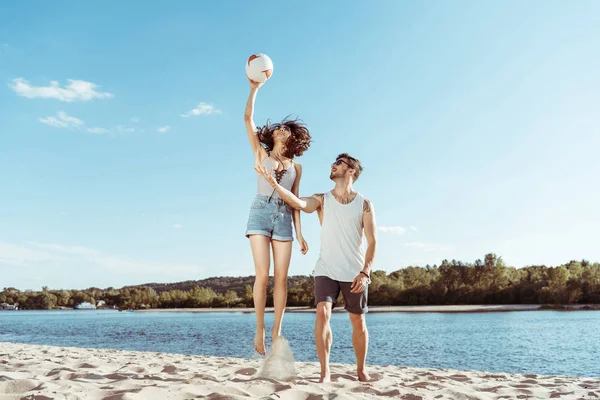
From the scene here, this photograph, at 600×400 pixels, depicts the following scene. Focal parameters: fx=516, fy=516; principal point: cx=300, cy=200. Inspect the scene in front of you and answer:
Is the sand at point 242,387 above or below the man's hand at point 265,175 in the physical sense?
below

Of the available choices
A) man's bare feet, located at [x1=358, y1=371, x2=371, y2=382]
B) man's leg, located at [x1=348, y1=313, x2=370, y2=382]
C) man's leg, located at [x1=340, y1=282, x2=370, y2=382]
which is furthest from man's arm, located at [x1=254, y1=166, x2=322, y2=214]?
man's bare feet, located at [x1=358, y1=371, x2=371, y2=382]

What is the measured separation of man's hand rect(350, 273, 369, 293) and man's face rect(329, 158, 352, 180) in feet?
3.05

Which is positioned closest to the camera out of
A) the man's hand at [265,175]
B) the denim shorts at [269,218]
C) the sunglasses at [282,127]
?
the man's hand at [265,175]

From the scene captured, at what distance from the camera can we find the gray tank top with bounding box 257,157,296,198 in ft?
15.3

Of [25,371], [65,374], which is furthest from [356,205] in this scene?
[25,371]

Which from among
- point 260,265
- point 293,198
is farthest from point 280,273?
point 293,198

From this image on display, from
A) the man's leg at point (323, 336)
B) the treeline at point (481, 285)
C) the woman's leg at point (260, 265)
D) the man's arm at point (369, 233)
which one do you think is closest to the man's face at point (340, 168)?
the man's arm at point (369, 233)

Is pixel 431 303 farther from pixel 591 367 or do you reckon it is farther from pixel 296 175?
pixel 296 175

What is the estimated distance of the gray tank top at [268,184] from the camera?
467cm

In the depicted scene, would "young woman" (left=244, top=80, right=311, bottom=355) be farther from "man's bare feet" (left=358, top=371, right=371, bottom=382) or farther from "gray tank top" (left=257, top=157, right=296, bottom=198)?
"man's bare feet" (left=358, top=371, right=371, bottom=382)

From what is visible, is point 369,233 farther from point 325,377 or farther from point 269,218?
point 325,377

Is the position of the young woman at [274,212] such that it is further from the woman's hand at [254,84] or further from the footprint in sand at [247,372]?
the footprint in sand at [247,372]

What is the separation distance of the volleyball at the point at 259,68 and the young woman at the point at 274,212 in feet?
0.23

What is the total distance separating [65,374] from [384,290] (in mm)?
86749
